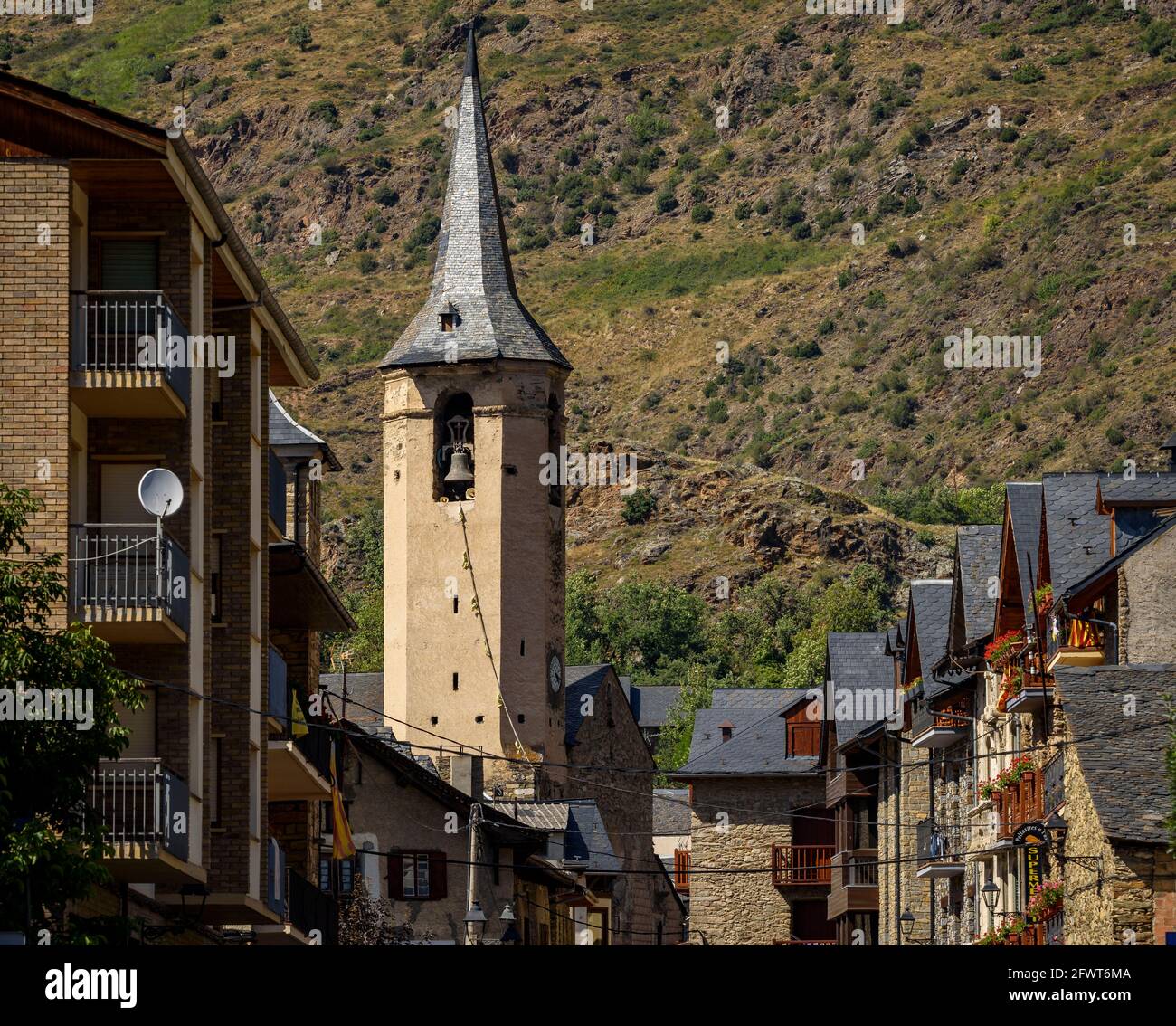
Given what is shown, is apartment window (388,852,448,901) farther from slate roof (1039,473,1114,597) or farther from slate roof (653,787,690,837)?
slate roof (653,787,690,837)

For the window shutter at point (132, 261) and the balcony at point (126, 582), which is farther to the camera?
the window shutter at point (132, 261)

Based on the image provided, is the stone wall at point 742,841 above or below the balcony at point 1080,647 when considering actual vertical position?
below

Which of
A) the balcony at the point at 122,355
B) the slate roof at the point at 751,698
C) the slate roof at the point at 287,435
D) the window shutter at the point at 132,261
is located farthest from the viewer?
the slate roof at the point at 751,698

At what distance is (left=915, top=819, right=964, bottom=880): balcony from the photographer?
53941 millimetres

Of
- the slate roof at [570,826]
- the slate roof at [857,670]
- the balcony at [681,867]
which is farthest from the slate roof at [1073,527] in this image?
the balcony at [681,867]

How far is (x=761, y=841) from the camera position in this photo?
7981cm

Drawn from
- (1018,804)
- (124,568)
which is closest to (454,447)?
(1018,804)

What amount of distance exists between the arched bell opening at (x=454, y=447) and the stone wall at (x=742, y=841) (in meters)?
17.0

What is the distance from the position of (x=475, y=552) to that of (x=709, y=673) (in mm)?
76231

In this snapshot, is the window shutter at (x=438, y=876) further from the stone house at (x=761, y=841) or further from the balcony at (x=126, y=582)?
the balcony at (x=126, y=582)

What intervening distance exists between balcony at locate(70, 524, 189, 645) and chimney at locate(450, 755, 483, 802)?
120 feet

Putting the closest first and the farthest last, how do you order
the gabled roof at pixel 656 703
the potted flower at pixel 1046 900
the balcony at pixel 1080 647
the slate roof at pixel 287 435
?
the potted flower at pixel 1046 900 < the balcony at pixel 1080 647 < the slate roof at pixel 287 435 < the gabled roof at pixel 656 703

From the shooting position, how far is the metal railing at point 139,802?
28.6 m

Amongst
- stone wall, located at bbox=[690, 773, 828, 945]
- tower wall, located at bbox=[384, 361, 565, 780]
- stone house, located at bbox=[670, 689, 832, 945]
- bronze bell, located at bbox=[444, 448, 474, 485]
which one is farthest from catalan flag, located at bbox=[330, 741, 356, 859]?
bronze bell, located at bbox=[444, 448, 474, 485]
